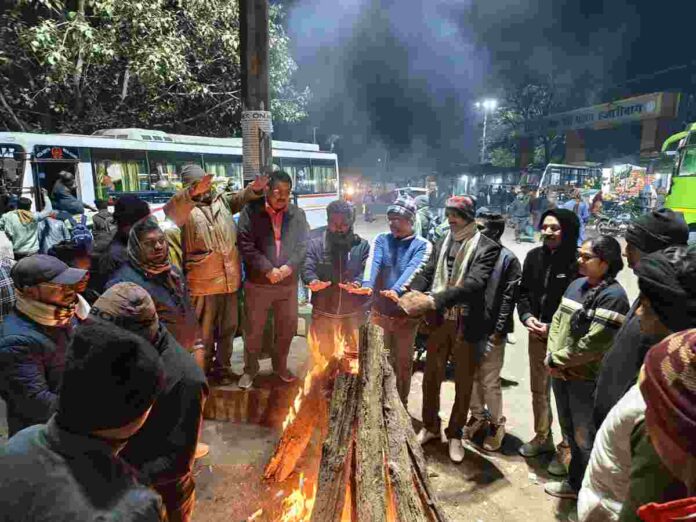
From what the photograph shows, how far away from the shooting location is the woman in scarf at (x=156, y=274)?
324 cm

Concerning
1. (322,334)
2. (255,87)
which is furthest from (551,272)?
(255,87)

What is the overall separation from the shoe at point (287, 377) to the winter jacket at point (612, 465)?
328cm

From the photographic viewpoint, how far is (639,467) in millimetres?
1390

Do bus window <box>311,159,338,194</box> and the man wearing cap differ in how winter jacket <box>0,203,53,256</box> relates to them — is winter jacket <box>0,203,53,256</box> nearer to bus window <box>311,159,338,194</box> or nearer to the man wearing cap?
the man wearing cap

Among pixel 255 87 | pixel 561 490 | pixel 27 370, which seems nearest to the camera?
pixel 27 370

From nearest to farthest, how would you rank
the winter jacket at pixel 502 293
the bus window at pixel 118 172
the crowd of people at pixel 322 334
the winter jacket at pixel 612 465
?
the crowd of people at pixel 322 334, the winter jacket at pixel 612 465, the winter jacket at pixel 502 293, the bus window at pixel 118 172

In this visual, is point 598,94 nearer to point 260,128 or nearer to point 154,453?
point 260,128

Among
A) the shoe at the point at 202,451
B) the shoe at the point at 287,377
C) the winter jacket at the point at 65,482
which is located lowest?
the shoe at the point at 202,451

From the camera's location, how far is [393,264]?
4668 millimetres

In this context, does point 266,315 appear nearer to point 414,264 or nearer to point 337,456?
point 414,264

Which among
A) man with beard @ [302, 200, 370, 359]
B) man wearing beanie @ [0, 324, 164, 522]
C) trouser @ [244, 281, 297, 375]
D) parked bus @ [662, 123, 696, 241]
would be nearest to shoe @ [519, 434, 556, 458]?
man with beard @ [302, 200, 370, 359]

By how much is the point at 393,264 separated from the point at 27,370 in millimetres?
3213

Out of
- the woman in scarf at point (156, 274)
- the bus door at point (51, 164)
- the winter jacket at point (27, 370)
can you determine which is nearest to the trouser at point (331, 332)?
the woman in scarf at point (156, 274)

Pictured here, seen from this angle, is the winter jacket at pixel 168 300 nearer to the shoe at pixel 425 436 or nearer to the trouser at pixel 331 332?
the trouser at pixel 331 332
